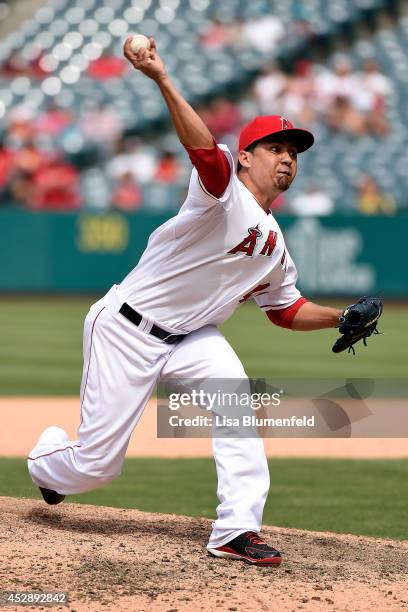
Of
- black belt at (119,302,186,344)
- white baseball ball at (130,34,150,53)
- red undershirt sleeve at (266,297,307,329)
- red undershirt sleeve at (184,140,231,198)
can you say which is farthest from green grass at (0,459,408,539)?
white baseball ball at (130,34,150,53)

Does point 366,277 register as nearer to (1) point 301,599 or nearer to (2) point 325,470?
(2) point 325,470

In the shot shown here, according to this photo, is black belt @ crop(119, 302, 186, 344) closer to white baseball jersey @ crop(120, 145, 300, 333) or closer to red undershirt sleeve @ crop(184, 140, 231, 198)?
white baseball jersey @ crop(120, 145, 300, 333)

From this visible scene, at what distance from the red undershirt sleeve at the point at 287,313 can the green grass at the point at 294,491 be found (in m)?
1.15

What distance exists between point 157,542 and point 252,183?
1.53 meters

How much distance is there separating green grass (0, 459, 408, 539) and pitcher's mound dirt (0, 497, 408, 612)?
0.75 m

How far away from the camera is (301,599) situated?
393cm

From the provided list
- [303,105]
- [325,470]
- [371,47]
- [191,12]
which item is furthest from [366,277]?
[325,470]

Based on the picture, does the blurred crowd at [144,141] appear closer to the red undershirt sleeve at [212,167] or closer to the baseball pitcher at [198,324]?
the baseball pitcher at [198,324]

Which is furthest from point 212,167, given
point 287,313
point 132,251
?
point 132,251

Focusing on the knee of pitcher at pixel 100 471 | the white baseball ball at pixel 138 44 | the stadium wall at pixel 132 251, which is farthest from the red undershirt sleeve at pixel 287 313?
the stadium wall at pixel 132 251

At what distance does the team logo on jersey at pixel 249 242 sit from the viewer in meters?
4.50

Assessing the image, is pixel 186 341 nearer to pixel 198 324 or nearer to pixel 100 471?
pixel 198 324

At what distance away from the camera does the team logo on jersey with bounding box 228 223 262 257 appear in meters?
4.50

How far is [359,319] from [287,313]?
54cm
